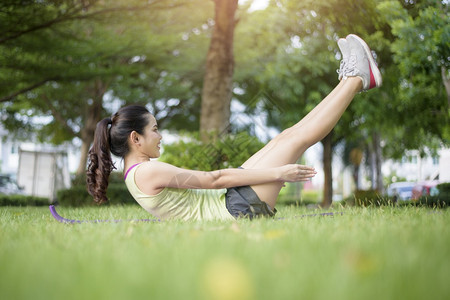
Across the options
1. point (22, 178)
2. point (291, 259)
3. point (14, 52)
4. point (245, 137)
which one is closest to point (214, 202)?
point (291, 259)

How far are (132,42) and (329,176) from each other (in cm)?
875

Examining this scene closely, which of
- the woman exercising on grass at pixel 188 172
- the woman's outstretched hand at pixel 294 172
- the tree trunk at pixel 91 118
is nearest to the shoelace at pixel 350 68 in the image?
the woman exercising on grass at pixel 188 172

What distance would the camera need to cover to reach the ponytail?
3994 millimetres

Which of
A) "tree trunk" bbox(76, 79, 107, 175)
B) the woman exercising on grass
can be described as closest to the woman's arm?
the woman exercising on grass

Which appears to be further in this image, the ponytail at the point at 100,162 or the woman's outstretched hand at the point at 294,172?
the ponytail at the point at 100,162

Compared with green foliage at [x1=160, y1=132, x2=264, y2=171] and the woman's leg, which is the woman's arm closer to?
the woman's leg

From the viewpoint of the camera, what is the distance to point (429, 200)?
805 centimetres

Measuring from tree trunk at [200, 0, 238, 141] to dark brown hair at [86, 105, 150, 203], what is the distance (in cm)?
515

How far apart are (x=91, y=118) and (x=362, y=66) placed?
17.0 metres

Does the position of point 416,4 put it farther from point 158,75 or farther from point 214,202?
point 158,75

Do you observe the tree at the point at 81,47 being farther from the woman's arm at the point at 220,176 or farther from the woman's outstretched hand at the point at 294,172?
the woman's outstretched hand at the point at 294,172

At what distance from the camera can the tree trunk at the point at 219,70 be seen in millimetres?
9219

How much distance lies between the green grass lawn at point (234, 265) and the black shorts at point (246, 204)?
1.18 metres

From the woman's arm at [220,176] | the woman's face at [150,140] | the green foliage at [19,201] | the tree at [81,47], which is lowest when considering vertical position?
the green foliage at [19,201]
